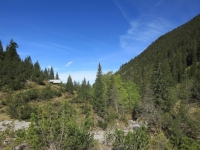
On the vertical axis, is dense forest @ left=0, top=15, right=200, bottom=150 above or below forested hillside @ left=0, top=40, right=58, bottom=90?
below

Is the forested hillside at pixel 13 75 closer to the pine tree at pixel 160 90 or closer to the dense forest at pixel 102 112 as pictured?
the dense forest at pixel 102 112

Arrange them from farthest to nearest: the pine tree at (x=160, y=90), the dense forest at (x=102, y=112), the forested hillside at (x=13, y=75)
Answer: the forested hillside at (x=13, y=75)
the pine tree at (x=160, y=90)
the dense forest at (x=102, y=112)

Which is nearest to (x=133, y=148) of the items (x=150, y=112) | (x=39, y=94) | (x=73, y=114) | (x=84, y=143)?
(x=84, y=143)

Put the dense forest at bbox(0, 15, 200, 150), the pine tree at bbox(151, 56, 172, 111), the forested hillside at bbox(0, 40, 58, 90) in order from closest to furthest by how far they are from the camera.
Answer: the dense forest at bbox(0, 15, 200, 150) → the pine tree at bbox(151, 56, 172, 111) → the forested hillside at bbox(0, 40, 58, 90)

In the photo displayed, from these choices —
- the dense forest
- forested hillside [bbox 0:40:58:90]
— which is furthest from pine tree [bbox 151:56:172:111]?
forested hillside [bbox 0:40:58:90]

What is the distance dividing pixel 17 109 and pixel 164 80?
91.5 ft

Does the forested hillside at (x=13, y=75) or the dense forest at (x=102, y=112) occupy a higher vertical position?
the forested hillside at (x=13, y=75)

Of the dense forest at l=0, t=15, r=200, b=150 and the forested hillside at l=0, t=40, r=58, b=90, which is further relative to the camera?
the forested hillside at l=0, t=40, r=58, b=90

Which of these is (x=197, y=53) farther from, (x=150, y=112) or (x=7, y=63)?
(x=7, y=63)

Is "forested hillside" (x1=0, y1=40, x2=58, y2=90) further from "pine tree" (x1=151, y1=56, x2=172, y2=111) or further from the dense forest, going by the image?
"pine tree" (x1=151, y1=56, x2=172, y2=111)

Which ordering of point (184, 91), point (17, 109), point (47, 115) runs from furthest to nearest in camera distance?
point (184, 91)
point (17, 109)
point (47, 115)

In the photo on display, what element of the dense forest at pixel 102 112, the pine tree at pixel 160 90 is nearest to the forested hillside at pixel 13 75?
the dense forest at pixel 102 112

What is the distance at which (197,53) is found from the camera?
78.5m

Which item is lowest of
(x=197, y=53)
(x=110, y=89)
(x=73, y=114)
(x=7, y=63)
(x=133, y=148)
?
(x=133, y=148)
